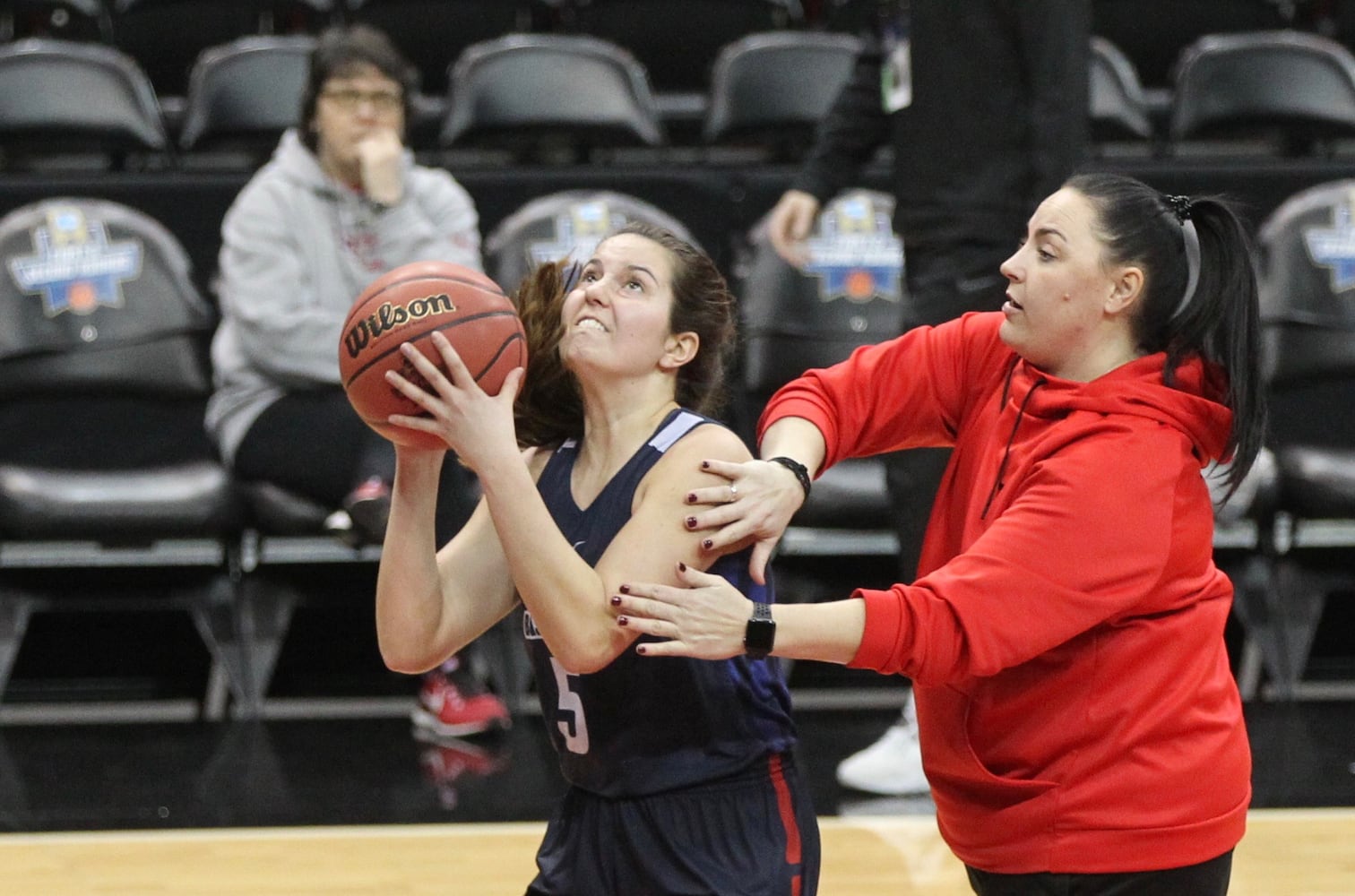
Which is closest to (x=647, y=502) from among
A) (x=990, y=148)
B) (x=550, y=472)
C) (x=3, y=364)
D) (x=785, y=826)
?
(x=550, y=472)

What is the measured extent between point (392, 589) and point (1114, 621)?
89cm

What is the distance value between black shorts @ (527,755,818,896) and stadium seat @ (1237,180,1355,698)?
2.51 metres

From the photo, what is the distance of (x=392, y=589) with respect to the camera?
2.18 m

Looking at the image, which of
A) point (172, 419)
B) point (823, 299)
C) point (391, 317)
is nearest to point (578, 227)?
point (823, 299)

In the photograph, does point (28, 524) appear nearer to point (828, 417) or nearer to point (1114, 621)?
point (828, 417)

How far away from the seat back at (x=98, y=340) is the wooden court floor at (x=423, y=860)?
61.2 inches

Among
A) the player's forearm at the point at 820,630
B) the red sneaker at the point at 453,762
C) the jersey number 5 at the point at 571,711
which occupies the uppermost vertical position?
the player's forearm at the point at 820,630

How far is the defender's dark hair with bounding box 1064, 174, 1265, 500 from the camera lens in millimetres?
2148

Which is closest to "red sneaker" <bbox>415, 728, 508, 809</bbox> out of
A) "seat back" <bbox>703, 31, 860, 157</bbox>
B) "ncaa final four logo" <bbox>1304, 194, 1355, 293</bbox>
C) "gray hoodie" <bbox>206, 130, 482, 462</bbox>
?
"gray hoodie" <bbox>206, 130, 482, 462</bbox>

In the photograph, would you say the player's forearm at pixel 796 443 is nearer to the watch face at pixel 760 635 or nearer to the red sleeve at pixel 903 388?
the red sleeve at pixel 903 388

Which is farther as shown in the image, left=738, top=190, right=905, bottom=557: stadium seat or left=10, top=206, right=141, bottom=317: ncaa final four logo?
left=738, top=190, right=905, bottom=557: stadium seat

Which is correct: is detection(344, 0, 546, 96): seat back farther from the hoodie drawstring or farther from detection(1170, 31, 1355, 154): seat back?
the hoodie drawstring

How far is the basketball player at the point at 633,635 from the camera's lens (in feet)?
7.04

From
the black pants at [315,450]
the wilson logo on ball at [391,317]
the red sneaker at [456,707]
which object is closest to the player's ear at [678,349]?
the wilson logo on ball at [391,317]
